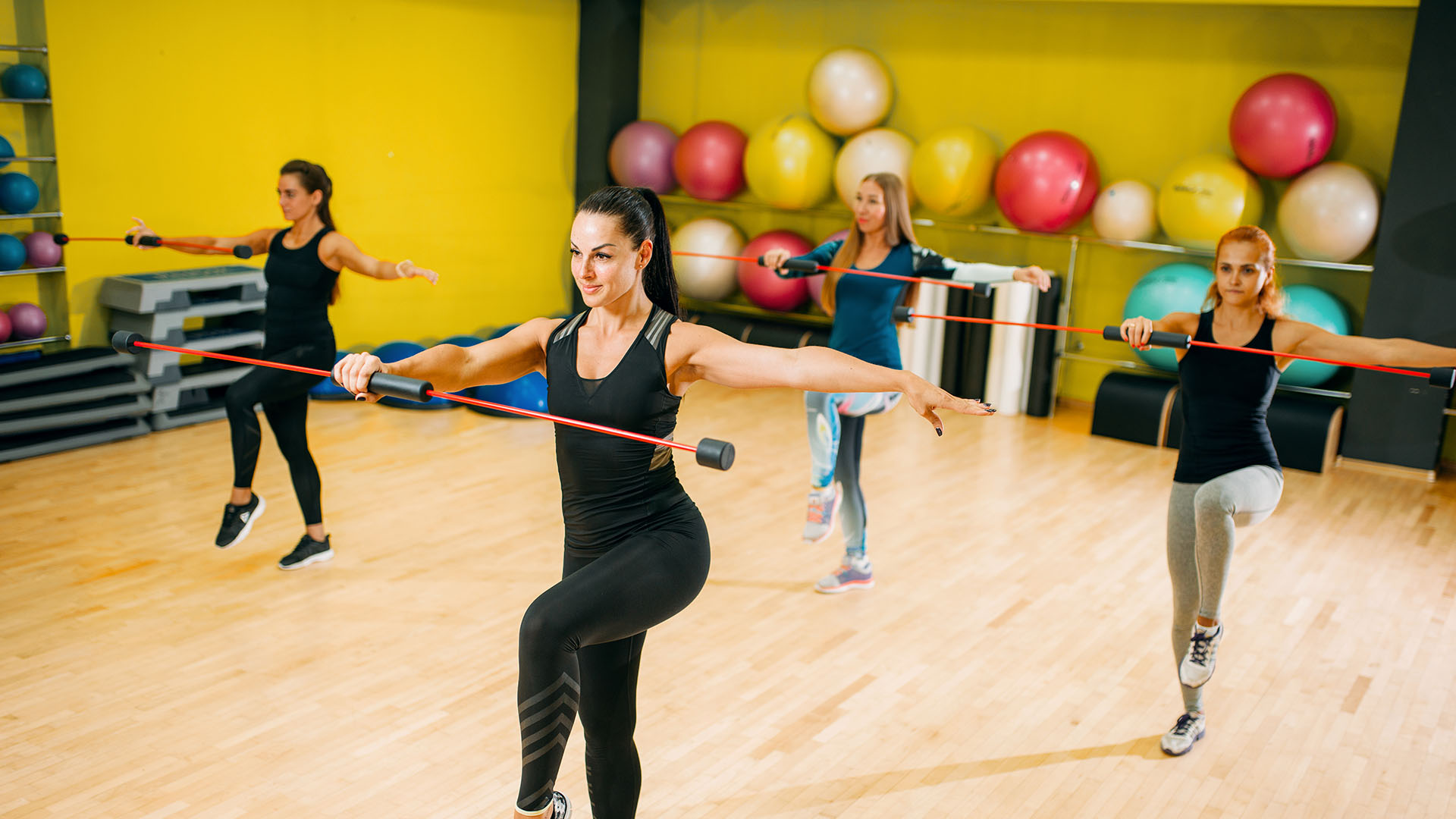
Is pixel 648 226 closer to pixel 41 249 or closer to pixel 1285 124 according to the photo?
pixel 41 249

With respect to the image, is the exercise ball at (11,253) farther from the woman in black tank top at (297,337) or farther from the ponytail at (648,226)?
the ponytail at (648,226)

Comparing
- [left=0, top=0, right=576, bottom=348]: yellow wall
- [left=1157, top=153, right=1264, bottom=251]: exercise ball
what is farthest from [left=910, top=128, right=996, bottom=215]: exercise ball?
[left=0, top=0, right=576, bottom=348]: yellow wall

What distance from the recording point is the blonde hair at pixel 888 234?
12.7ft

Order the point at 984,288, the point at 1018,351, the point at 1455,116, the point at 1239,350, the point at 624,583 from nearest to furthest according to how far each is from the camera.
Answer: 1. the point at 624,583
2. the point at 1239,350
3. the point at 984,288
4. the point at 1455,116
5. the point at 1018,351

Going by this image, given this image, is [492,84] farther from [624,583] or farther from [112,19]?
[624,583]

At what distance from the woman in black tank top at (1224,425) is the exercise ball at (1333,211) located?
10.5 ft

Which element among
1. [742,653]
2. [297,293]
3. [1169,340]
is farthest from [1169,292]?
[297,293]

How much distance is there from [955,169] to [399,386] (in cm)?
503

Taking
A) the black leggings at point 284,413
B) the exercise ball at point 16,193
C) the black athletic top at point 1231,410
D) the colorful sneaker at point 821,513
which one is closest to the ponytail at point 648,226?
the black athletic top at point 1231,410

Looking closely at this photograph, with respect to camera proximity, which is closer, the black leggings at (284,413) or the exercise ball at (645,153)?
the black leggings at (284,413)

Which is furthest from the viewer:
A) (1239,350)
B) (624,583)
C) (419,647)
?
(419,647)

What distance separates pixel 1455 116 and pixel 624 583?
5.39 metres


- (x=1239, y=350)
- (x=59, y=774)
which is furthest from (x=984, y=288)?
(x=59, y=774)

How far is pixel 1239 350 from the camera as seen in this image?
2879 millimetres
